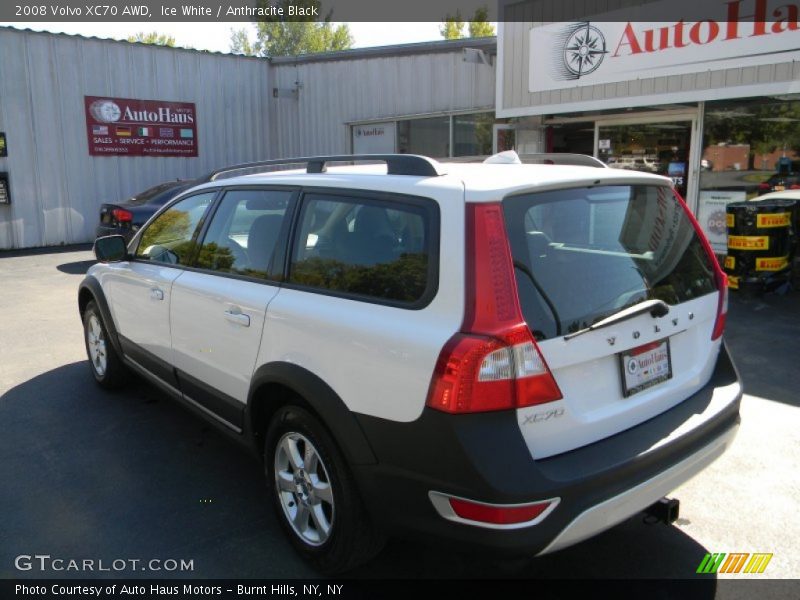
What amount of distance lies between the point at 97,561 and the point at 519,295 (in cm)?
225

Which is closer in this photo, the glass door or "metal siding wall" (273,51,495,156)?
the glass door

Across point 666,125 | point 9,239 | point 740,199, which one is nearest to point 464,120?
point 666,125

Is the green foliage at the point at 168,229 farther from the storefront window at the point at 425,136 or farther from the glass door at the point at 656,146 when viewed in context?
the storefront window at the point at 425,136

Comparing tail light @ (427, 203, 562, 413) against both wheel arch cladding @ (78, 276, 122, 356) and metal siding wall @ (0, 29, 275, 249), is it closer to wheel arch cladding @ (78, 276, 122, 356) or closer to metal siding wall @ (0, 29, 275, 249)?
wheel arch cladding @ (78, 276, 122, 356)

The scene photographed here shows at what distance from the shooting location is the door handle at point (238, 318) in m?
3.03

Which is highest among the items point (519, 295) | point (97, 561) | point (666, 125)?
point (666, 125)

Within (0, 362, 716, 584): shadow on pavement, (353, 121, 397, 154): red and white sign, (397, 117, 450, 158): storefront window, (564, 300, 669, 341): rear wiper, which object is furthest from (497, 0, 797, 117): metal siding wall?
(0, 362, 716, 584): shadow on pavement

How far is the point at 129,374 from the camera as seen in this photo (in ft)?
16.2

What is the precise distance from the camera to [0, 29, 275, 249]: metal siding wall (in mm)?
13203

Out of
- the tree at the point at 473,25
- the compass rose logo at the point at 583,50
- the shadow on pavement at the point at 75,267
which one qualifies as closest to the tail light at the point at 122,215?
the shadow on pavement at the point at 75,267

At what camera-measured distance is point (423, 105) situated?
44.5 feet

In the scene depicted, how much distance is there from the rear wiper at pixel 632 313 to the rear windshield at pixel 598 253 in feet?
0.07

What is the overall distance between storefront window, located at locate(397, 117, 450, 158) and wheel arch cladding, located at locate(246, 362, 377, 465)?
1108 cm

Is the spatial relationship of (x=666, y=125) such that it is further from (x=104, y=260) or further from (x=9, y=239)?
(x=9, y=239)
